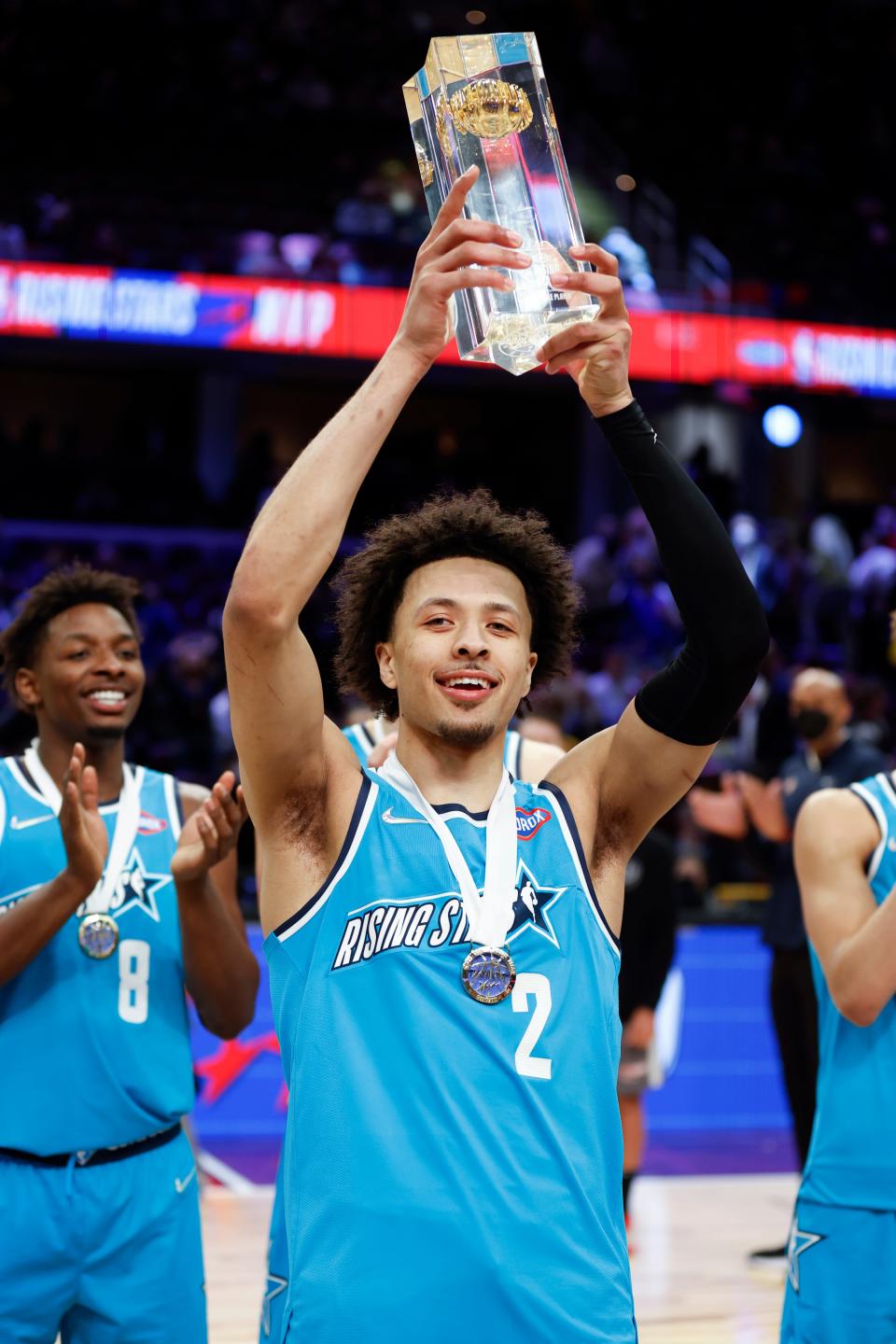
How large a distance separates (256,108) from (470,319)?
1525 centimetres

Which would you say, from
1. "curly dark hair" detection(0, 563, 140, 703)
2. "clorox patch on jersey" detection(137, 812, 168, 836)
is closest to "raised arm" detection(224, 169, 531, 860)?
"clorox patch on jersey" detection(137, 812, 168, 836)

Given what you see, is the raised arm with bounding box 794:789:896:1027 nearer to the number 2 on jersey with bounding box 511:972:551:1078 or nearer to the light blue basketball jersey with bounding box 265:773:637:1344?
the light blue basketball jersey with bounding box 265:773:637:1344

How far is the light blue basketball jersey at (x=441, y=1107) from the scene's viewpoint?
197 centimetres

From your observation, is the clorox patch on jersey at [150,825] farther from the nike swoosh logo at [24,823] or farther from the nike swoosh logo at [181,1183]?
the nike swoosh logo at [181,1183]

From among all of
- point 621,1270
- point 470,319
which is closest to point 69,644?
point 470,319

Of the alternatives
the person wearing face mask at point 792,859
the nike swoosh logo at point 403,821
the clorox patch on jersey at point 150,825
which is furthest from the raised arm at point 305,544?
the person wearing face mask at point 792,859

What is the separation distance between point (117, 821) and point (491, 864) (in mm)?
1396

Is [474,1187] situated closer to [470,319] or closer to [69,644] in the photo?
[470,319]

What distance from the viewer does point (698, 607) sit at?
2254 millimetres

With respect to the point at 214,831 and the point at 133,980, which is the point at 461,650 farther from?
the point at 133,980

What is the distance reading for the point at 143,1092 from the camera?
10.1ft

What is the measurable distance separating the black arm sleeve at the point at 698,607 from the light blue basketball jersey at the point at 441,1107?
30 centimetres

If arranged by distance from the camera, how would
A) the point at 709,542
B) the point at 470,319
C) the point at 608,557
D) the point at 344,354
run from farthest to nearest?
the point at 608,557 < the point at 344,354 < the point at 470,319 < the point at 709,542

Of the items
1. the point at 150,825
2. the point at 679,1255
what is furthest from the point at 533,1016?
the point at 679,1255
